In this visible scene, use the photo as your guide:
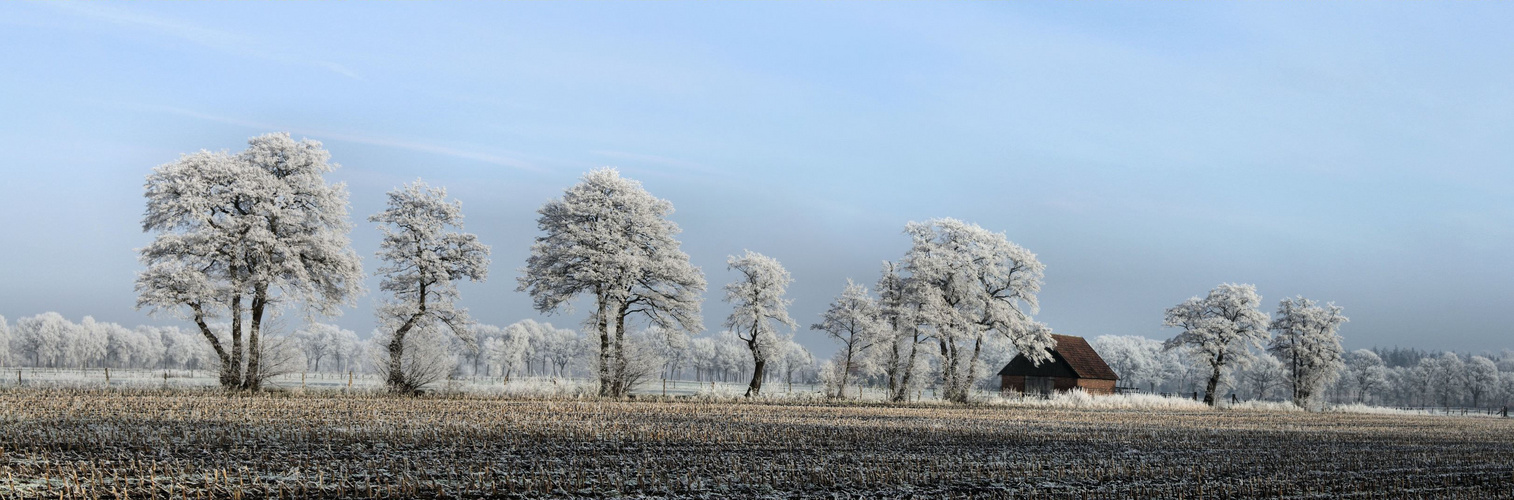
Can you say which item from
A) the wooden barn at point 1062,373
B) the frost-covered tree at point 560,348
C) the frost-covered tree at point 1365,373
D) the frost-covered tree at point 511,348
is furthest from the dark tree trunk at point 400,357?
the frost-covered tree at point 1365,373

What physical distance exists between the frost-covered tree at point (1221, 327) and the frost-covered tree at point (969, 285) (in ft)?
76.9

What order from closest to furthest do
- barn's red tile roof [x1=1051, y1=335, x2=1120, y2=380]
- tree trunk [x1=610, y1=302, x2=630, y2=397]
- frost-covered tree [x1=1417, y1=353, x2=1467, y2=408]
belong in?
tree trunk [x1=610, y1=302, x2=630, y2=397] → barn's red tile roof [x1=1051, y1=335, x2=1120, y2=380] → frost-covered tree [x1=1417, y1=353, x2=1467, y2=408]

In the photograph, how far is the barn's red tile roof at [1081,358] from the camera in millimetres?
74312

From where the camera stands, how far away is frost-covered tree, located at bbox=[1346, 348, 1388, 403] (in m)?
141

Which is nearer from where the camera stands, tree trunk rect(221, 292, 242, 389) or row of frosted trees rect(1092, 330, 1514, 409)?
tree trunk rect(221, 292, 242, 389)

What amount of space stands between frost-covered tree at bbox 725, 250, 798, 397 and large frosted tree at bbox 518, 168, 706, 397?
12125mm

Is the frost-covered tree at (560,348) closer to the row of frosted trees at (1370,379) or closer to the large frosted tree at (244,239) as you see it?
the row of frosted trees at (1370,379)

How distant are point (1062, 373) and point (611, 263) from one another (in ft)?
147

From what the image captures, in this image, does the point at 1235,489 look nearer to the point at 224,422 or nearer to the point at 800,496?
the point at 800,496

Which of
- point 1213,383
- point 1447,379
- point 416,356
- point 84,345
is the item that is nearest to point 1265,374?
point 1447,379

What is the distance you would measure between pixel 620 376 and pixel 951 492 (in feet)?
100

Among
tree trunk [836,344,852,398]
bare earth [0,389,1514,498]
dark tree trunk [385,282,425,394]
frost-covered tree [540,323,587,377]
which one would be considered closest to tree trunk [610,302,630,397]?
dark tree trunk [385,282,425,394]

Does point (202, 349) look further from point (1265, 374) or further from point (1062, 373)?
point (1265, 374)

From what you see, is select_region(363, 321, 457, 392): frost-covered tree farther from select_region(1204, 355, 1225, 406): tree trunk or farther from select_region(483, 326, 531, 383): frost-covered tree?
select_region(483, 326, 531, 383): frost-covered tree
